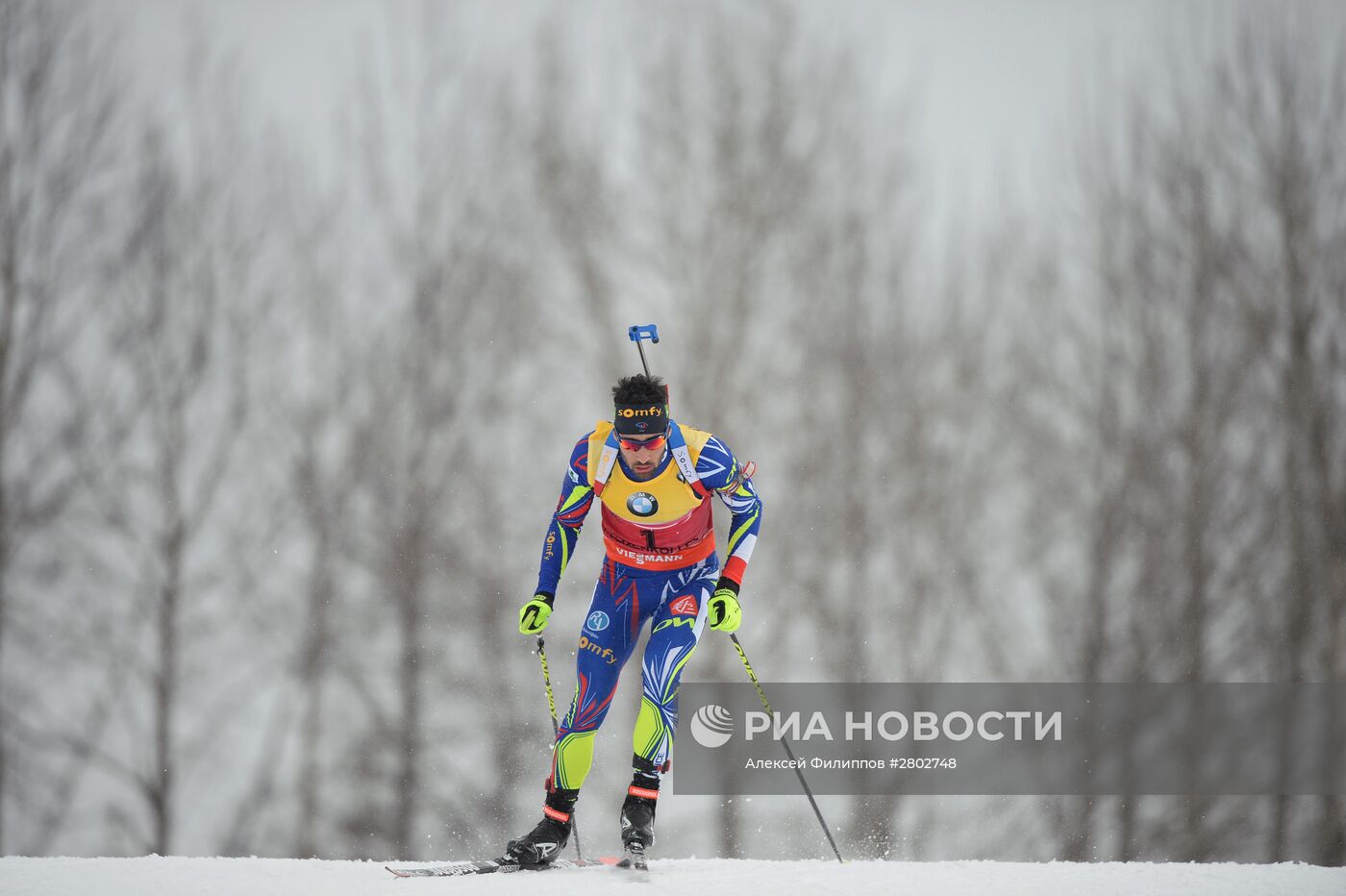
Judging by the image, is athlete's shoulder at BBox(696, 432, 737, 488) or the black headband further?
athlete's shoulder at BBox(696, 432, 737, 488)

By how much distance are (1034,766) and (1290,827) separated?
2.33 m

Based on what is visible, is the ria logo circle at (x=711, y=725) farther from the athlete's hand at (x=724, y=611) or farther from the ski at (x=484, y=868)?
the athlete's hand at (x=724, y=611)

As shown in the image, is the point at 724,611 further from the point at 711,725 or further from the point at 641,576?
the point at 711,725

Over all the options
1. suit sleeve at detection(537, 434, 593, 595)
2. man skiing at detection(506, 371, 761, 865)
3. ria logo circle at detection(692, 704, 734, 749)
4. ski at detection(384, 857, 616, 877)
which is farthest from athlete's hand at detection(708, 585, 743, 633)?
ria logo circle at detection(692, 704, 734, 749)

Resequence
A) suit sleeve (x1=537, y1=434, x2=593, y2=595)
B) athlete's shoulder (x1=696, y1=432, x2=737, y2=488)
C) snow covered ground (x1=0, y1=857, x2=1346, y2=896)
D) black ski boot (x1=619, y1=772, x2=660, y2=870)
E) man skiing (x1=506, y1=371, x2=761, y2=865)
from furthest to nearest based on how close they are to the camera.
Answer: suit sleeve (x1=537, y1=434, x2=593, y2=595) < athlete's shoulder (x1=696, y1=432, x2=737, y2=488) < man skiing (x1=506, y1=371, x2=761, y2=865) < black ski boot (x1=619, y1=772, x2=660, y2=870) < snow covered ground (x1=0, y1=857, x2=1346, y2=896)

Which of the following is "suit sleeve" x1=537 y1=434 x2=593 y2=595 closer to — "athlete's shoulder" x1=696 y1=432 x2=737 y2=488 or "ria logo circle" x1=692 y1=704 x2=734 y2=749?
"athlete's shoulder" x1=696 y1=432 x2=737 y2=488

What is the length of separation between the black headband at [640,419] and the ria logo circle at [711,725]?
3867mm

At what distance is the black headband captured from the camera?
4.74m

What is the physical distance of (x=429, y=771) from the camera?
10.2 metres

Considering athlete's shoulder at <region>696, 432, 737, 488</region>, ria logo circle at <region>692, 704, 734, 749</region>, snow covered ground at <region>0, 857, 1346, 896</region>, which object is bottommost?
snow covered ground at <region>0, 857, 1346, 896</region>

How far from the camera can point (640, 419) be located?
474cm

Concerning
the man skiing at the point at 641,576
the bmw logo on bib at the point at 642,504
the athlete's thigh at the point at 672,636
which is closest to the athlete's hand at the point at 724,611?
the man skiing at the point at 641,576

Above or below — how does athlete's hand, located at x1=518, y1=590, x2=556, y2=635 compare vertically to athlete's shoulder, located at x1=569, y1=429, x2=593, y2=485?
below

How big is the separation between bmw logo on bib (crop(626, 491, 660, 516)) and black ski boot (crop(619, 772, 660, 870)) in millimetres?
1261
